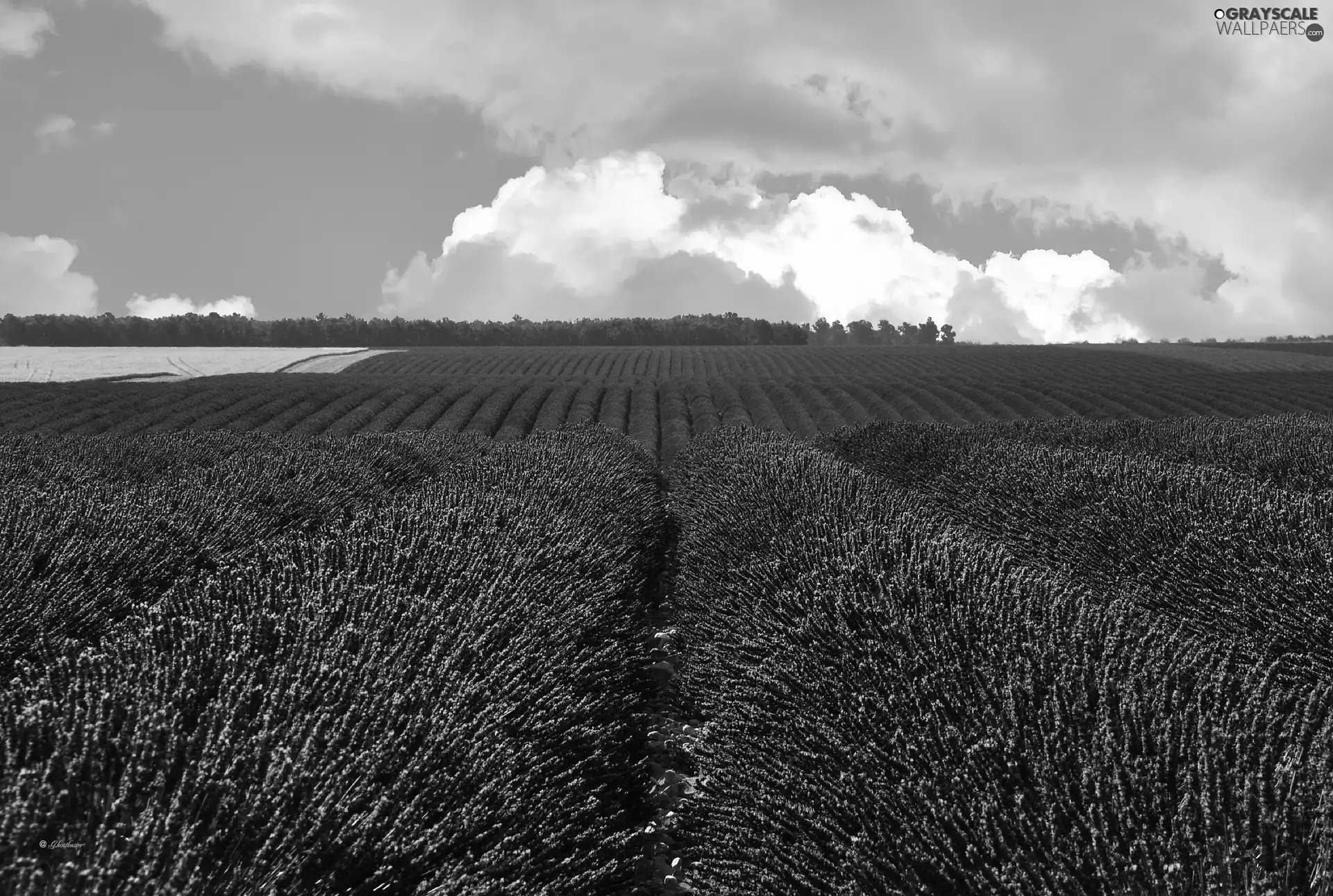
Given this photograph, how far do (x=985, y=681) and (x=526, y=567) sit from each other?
10.5 ft

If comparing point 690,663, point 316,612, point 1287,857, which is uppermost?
point 316,612

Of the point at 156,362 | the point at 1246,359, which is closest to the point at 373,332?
the point at 156,362

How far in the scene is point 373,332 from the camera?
266 ft

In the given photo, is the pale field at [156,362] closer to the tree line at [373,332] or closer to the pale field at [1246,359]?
the tree line at [373,332]

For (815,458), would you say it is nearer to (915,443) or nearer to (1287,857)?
(915,443)

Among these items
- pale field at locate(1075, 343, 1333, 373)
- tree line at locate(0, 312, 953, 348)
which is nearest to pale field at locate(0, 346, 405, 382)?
tree line at locate(0, 312, 953, 348)

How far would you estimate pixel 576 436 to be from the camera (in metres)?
17.3

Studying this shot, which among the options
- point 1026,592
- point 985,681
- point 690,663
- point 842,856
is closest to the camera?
point 842,856

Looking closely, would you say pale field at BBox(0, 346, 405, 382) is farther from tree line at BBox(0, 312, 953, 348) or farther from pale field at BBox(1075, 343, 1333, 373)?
pale field at BBox(1075, 343, 1333, 373)

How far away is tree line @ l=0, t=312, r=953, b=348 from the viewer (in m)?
77.5

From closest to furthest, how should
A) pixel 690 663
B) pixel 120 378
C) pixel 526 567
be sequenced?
pixel 526 567
pixel 690 663
pixel 120 378

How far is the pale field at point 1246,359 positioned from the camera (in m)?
43.8

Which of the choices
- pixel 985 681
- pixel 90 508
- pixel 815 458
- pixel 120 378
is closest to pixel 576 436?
pixel 815 458

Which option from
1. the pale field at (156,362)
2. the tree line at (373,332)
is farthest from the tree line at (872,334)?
the pale field at (156,362)
